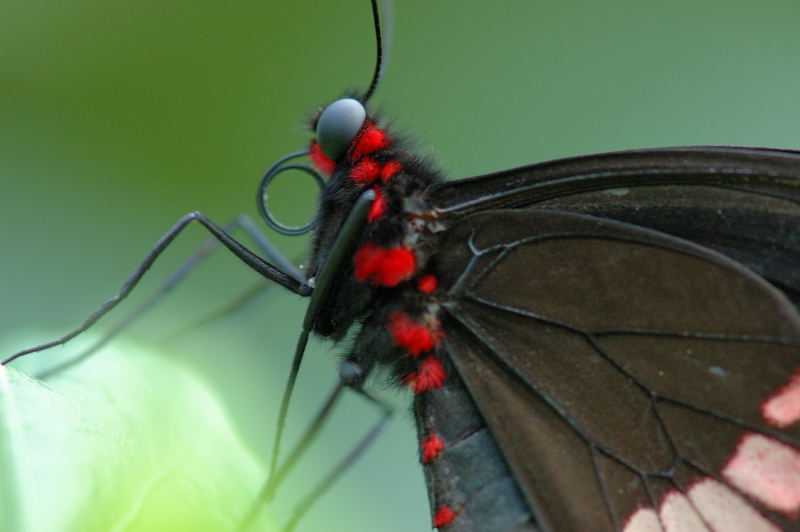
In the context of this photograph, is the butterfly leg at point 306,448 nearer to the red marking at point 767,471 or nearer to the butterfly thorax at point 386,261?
the butterfly thorax at point 386,261

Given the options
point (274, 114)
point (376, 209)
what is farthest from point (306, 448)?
point (274, 114)

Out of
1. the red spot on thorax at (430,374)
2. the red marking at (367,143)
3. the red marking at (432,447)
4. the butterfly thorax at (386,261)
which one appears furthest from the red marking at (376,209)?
the red marking at (432,447)

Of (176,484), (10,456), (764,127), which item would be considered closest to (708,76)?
(764,127)

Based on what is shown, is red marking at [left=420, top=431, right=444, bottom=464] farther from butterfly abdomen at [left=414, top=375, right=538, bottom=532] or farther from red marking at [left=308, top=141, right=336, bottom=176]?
red marking at [left=308, top=141, right=336, bottom=176]

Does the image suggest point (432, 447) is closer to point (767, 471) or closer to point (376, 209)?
point (376, 209)

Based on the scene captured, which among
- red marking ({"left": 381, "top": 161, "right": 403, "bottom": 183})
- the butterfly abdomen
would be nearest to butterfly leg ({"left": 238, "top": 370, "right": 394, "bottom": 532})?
the butterfly abdomen

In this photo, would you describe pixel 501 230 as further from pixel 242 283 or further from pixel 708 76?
pixel 708 76
